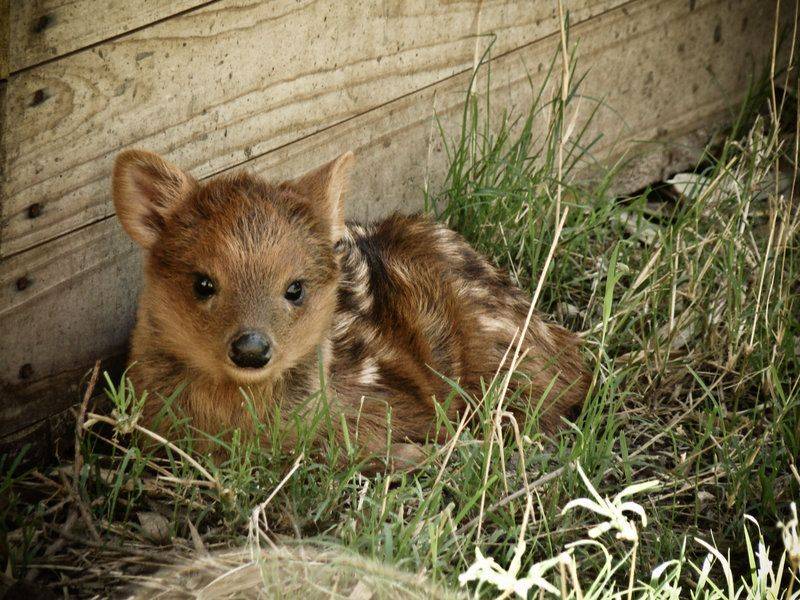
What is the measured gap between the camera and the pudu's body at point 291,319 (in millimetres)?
3525

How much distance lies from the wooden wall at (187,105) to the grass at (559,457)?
0.66 feet

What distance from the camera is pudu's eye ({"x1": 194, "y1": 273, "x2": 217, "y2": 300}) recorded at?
3.55 metres

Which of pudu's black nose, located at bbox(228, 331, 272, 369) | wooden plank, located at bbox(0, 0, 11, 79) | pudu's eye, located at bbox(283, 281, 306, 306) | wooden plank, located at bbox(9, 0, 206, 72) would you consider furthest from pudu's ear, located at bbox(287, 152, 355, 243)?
wooden plank, located at bbox(0, 0, 11, 79)

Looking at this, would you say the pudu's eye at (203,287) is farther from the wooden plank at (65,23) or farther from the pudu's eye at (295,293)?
the wooden plank at (65,23)

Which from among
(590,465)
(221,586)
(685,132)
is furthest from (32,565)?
(685,132)

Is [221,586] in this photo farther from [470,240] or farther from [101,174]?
[470,240]

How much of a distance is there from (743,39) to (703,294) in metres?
1.77

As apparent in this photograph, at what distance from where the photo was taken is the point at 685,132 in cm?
574

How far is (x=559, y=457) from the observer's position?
3584mm

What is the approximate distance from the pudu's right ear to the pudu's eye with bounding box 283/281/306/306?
0.41m

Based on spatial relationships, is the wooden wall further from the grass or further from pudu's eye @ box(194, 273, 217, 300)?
pudu's eye @ box(194, 273, 217, 300)

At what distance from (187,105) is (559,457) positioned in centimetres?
156

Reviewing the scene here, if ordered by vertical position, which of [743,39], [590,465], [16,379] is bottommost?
[590,465]

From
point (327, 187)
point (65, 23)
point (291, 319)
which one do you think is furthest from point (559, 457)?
point (65, 23)
